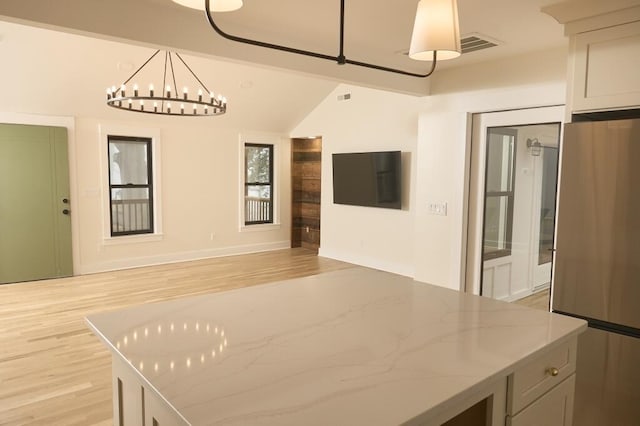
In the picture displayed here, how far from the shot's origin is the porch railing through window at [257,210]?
859 cm

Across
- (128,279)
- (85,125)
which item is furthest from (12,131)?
A: (128,279)

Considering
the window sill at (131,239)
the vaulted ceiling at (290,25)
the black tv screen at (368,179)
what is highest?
the vaulted ceiling at (290,25)

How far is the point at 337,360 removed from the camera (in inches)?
49.3

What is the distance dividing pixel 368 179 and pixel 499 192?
2690 mm

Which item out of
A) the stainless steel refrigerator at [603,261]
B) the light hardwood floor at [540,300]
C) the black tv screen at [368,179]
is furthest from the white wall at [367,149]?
the stainless steel refrigerator at [603,261]

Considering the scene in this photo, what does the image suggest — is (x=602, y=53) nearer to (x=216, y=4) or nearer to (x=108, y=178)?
(x=216, y=4)

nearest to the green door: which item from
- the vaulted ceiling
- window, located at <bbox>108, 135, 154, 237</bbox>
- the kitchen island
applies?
window, located at <bbox>108, 135, 154, 237</bbox>

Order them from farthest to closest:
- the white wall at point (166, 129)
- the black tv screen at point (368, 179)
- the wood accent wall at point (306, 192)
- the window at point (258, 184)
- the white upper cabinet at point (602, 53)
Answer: the wood accent wall at point (306, 192) → the window at point (258, 184) → the black tv screen at point (368, 179) → the white wall at point (166, 129) → the white upper cabinet at point (602, 53)

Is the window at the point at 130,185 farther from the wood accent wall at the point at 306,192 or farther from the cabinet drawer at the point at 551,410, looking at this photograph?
the cabinet drawer at the point at 551,410

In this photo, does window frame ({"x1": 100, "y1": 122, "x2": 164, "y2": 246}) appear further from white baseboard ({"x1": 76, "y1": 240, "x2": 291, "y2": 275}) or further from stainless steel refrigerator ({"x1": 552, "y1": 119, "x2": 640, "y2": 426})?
stainless steel refrigerator ({"x1": 552, "y1": 119, "x2": 640, "y2": 426})

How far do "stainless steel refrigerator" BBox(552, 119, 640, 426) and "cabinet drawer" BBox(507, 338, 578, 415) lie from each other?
1.00m

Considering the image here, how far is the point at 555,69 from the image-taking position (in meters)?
4.04

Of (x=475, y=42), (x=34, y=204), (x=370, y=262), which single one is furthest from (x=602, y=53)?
(x=34, y=204)

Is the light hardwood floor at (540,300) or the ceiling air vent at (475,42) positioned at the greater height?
the ceiling air vent at (475,42)
